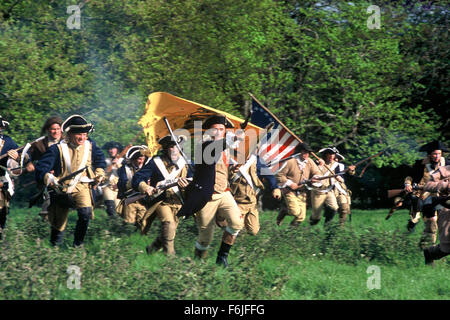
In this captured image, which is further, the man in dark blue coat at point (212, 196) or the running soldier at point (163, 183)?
the running soldier at point (163, 183)

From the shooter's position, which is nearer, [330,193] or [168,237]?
[168,237]

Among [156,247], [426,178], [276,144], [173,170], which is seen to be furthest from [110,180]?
[426,178]

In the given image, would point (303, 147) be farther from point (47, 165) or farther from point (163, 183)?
point (47, 165)

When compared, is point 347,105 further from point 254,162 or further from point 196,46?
point 254,162

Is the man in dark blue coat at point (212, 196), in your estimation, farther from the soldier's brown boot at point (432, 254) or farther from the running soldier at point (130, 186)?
the running soldier at point (130, 186)

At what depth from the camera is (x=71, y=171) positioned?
1024 centimetres

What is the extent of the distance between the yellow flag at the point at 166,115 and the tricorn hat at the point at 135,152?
3.07 meters

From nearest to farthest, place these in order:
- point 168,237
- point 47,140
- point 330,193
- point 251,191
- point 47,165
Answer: point 47,165, point 168,237, point 47,140, point 251,191, point 330,193

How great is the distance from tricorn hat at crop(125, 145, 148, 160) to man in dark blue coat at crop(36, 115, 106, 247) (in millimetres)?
3259

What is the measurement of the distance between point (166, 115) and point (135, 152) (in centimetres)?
326

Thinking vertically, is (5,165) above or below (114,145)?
below

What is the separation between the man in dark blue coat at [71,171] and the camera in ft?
Answer: 33.1

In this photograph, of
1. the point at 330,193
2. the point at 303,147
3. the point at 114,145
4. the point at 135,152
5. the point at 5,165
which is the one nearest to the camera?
the point at 5,165

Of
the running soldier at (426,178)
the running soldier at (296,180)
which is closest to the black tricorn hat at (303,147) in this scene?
the running soldier at (296,180)
